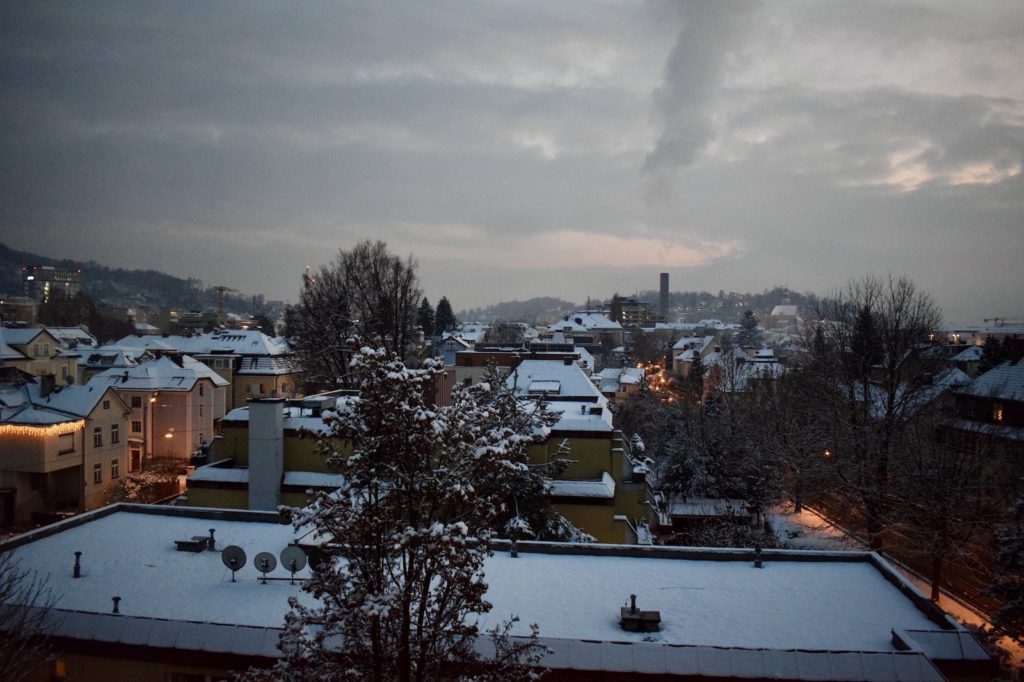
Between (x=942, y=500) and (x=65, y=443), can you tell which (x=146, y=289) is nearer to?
(x=65, y=443)

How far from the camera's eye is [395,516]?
5504 mm

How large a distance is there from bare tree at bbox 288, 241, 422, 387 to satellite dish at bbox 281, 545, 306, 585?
19.1 meters

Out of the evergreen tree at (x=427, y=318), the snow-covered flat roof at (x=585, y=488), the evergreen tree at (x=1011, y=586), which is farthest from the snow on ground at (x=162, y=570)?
the evergreen tree at (x=427, y=318)

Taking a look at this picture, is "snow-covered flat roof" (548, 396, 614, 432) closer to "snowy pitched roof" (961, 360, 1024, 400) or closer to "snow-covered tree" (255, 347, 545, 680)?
"snow-covered tree" (255, 347, 545, 680)

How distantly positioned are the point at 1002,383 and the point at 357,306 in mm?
28235

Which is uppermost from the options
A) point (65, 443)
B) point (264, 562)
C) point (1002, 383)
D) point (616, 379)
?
point (1002, 383)

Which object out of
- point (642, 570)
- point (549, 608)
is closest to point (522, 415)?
point (642, 570)

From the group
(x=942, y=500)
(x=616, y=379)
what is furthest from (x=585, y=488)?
(x=616, y=379)

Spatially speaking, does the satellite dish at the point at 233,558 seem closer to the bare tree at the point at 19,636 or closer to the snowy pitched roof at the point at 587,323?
the bare tree at the point at 19,636

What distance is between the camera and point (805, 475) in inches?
802

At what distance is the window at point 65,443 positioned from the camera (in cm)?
2519

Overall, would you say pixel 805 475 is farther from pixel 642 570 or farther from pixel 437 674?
pixel 437 674

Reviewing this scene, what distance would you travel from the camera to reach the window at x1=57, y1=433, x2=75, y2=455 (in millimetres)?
25188

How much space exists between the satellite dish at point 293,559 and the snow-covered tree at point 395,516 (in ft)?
11.4
